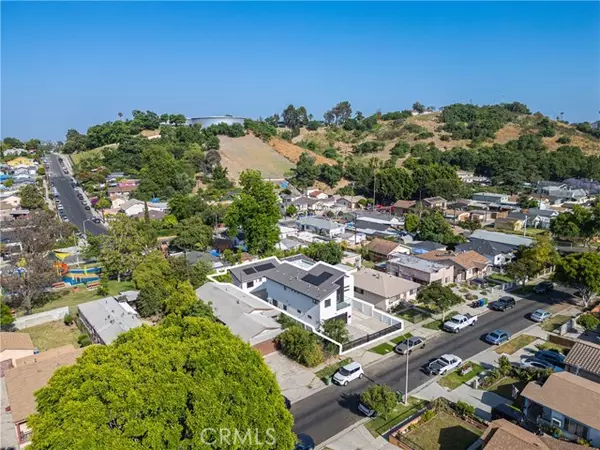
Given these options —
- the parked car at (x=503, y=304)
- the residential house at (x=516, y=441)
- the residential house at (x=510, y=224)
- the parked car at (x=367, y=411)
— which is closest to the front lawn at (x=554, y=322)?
the parked car at (x=503, y=304)

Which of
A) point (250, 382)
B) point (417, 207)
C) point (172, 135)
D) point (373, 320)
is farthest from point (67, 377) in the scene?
point (172, 135)

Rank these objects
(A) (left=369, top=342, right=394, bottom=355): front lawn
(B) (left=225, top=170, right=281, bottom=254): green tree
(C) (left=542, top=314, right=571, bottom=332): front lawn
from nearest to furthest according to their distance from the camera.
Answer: (A) (left=369, top=342, right=394, bottom=355): front lawn < (C) (left=542, top=314, right=571, bottom=332): front lawn < (B) (left=225, top=170, right=281, bottom=254): green tree

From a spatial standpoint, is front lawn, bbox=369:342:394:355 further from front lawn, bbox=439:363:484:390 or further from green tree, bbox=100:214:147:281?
green tree, bbox=100:214:147:281

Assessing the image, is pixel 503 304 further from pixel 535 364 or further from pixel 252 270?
pixel 252 270

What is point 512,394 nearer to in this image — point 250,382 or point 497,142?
point 250,382

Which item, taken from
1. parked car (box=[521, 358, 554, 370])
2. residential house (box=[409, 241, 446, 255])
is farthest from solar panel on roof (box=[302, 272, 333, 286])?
residential house (box=[409, 241, 446, 255])

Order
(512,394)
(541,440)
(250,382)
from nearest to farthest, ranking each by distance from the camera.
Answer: (250,382)
(541,440)
(512,394)

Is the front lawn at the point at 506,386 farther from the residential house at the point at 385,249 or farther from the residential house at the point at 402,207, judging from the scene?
the residential house at the point at 402,207
